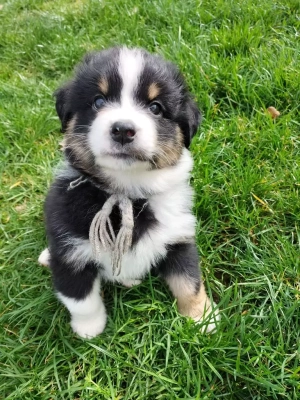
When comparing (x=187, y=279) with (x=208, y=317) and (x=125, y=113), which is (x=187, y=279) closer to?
(x=208, y=317)

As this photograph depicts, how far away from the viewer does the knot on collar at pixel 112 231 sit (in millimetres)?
2275

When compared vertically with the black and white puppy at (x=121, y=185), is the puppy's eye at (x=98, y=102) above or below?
above

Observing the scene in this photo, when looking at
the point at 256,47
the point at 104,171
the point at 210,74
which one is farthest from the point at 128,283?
the point at 256,47

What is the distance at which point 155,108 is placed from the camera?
237 cm

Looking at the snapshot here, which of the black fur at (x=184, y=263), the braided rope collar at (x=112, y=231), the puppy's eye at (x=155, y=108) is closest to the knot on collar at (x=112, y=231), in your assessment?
the braided rope collar at (x=112, y=231)

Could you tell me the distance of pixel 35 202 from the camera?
3.55 meters

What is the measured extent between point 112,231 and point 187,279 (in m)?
0.61

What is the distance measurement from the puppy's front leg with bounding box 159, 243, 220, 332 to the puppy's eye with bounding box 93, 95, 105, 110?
91 centimetres

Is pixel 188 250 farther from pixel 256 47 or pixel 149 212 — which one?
pixel 256 47

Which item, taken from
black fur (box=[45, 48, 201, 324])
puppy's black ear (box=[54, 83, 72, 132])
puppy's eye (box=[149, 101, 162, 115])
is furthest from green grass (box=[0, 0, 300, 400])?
puppy's black ear (box=[54, 83, 72, 132])

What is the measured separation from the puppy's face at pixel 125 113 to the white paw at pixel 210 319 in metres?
0.88

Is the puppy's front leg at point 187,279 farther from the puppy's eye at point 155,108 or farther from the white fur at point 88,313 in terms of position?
the puppy's eye at point 155,108

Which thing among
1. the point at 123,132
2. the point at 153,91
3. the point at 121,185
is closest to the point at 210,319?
the point at 121,185

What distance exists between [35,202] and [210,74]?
1.90 metres
